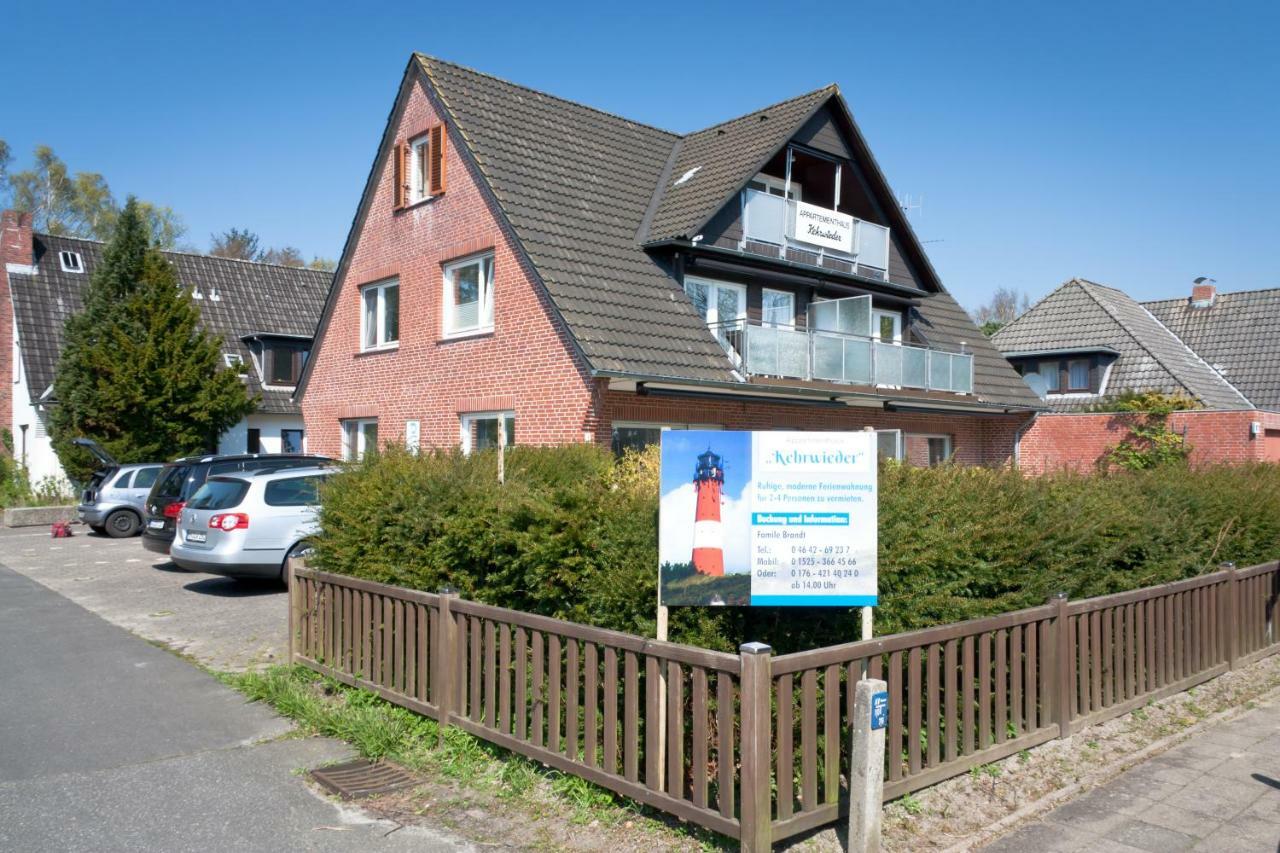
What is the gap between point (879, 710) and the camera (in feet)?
16.2

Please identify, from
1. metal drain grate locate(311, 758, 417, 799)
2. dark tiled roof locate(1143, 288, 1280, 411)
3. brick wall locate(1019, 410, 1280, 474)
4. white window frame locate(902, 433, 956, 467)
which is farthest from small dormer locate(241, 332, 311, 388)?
A: dark tiled roof locate(1143, 288, 1280, 411)

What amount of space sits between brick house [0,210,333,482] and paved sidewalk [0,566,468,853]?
785 inches

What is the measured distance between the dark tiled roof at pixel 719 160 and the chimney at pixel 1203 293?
22.3 m

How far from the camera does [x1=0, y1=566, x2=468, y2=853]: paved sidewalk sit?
17.3 feet

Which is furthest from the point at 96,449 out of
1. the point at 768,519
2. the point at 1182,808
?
the point at 1182,808

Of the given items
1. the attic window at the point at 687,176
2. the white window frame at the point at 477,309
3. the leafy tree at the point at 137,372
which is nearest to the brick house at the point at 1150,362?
the attic window at the point at 687,176

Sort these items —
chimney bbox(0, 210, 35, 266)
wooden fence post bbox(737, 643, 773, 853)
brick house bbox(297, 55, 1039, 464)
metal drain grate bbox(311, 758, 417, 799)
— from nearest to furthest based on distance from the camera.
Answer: wooden fence post bbox(737, 643, 773, 853) → metal drain grate bbox(311, 758, 417, 799) → brick house bbox(297, 55, 1039, 464) → chimney bbox(0, 210, 35, 266)

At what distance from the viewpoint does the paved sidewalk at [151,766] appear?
5.29m

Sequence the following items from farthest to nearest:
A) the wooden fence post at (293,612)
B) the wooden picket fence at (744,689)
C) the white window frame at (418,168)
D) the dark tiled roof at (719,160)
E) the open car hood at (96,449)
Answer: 1. the open car hood at (96,449)
2. the white window frame at (418,168)
3. the dark tiled roof at (719,160)
4. the wooden fence post at (293,612)
5. the wooden picket fence at (744,689)

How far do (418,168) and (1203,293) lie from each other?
28.9m

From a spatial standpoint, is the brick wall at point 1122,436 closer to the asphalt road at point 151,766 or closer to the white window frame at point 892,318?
the white window frame at point 892,318

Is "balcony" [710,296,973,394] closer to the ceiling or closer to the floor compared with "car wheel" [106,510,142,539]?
closer to the ceiling

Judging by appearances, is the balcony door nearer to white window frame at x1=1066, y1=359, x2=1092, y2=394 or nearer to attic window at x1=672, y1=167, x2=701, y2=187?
attic window at x1=672, y1=167, x2=701, y2=187

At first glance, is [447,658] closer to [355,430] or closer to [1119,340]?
[355,430]
